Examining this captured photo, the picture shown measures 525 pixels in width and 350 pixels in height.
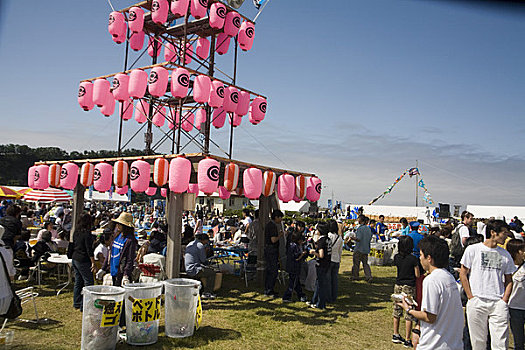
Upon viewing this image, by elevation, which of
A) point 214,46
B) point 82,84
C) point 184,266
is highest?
point 214,46

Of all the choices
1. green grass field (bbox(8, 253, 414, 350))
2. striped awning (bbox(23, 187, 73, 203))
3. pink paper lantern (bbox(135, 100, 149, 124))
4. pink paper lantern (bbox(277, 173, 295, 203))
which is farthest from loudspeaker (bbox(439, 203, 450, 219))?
striped awning (bbox(23, 187, 73, 203))

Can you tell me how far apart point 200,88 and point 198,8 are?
2.49 m

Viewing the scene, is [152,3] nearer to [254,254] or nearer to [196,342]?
[254,254]

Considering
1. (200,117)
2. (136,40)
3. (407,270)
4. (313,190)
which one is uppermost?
(136,40)

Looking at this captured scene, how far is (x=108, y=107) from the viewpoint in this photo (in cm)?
957

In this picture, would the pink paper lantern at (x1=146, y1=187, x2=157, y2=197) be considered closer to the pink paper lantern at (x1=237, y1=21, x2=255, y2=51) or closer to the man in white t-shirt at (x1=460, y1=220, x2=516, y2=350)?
the pink paper lantern at (x1=237, y1=21, x2=255, y2=51)

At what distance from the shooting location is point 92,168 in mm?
8680

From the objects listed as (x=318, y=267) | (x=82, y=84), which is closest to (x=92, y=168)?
(x=82, y=84)

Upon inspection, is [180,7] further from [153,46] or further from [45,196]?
[45,196]

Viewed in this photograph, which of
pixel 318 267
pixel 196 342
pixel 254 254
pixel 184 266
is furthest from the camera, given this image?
pixel 254 254

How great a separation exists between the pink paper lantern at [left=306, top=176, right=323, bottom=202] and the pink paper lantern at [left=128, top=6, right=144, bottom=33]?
6356 millimetres

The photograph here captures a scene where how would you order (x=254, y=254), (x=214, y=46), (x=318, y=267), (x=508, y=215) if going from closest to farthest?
1. (x=318, y=267)
2. (x=254, y=254)
3. (x=214, y=46)
4. (x=508, y=215)

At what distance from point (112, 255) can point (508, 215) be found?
114ft

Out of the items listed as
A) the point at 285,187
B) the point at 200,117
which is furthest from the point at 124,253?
the point at 200,117
